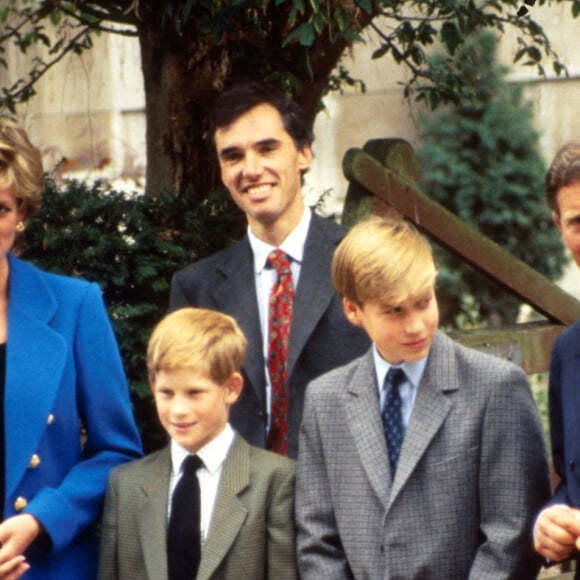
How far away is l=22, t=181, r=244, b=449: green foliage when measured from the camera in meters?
4.72

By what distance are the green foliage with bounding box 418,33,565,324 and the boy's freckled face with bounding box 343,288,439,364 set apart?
8781 millimetres

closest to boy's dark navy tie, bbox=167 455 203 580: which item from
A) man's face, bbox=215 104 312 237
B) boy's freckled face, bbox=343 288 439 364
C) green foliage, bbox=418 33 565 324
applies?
boy's freckled face, bbox=343 288 439 364

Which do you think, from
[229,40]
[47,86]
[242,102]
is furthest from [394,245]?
[47,86]

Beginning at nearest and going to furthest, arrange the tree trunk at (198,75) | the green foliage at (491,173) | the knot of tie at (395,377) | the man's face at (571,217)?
the man's face at (571,217) → the knot of tie at (395,377) → the tree trunk at (198,75) → the green foliage at (491,173)

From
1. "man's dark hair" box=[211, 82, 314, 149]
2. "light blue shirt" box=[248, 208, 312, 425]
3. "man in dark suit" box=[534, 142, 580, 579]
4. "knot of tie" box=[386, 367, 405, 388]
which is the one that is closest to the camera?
"man in dark suit" box=[534, 142, 580, 579]

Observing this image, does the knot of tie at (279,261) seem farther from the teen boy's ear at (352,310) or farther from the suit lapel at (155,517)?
the suit lapel at (155,517)

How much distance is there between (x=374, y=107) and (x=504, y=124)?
1.83m

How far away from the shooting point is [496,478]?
3330 millimetres

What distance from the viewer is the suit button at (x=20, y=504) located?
3.38 m

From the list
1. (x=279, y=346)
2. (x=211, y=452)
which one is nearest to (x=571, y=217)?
(x=279, y=346)

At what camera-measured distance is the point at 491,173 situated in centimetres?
1259

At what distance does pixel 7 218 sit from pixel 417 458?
1.13m

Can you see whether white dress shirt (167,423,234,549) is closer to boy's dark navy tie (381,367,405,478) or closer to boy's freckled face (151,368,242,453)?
boy's freckled face (151,368,242,453)

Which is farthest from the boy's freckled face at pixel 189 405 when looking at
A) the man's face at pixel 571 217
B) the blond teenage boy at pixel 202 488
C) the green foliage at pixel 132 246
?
the green foliage at pixel 132 246
